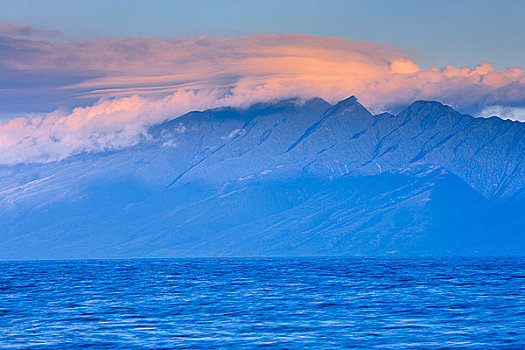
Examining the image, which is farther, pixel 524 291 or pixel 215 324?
pixel 524 291

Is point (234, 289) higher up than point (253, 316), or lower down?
higher up

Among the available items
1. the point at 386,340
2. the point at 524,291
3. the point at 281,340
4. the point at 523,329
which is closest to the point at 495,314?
the point at 523,329

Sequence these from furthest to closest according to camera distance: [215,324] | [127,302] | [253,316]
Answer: [127,302]
[253,316]
[215,324]

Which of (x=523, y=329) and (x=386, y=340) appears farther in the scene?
(x=523, y=329)

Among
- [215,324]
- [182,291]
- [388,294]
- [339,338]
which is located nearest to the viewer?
[339,338]

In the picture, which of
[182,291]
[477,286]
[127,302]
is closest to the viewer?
[127,302]

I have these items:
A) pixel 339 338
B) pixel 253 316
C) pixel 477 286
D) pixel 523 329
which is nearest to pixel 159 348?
pixel 339 338

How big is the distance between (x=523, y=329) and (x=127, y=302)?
4657 centimetres

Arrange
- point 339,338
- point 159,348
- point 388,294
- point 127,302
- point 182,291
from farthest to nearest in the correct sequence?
point 182,291 → point 388,294 → point 127,302 → point 339,338 → point 159,348

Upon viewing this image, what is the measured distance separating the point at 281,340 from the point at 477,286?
69.2 meters

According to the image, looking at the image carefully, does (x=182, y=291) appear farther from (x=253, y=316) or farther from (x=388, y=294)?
(x=253, y=316)

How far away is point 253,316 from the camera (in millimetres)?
76500

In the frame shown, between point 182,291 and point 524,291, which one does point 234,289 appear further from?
point 524,291

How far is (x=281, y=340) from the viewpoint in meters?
60.3
